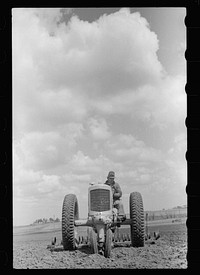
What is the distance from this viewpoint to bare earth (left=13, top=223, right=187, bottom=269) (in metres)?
A: 1.99

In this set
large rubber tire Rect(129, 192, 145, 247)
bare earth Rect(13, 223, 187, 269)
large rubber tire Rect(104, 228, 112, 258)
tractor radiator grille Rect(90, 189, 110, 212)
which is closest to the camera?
bare earth Rect(13, 223, 187, 269)

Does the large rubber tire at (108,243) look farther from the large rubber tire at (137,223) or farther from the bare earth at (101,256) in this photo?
the large rubber tire at (137,223)

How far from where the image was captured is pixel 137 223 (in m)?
2.87

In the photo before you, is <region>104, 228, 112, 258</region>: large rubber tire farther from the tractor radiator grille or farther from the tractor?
the tractor radiator grille

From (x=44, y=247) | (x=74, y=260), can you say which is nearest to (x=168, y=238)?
(x=74, y=260)

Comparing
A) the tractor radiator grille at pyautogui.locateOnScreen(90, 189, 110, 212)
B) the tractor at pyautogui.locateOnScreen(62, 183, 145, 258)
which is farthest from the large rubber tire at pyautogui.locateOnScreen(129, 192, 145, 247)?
the tractor radiator grille at pyautogui.locateOnScreen(90, 189, 110, 212)

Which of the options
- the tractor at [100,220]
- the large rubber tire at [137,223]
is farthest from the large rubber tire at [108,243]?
the large rubber tire at [137,223]

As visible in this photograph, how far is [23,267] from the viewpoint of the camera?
183cm

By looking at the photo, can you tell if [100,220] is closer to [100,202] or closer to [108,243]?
[100,202]

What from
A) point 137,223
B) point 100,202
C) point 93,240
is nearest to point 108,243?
point 93,240

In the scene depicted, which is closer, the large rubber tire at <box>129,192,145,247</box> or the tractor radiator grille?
the large rubber tire at <box>129,192,145,247</box>
